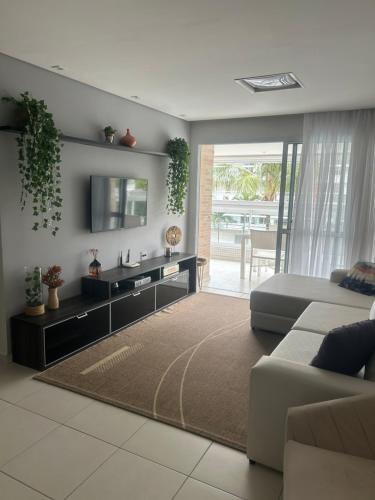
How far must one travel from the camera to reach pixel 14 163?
3.03m

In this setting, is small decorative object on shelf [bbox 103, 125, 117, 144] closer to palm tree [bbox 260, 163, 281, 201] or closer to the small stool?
the small stool

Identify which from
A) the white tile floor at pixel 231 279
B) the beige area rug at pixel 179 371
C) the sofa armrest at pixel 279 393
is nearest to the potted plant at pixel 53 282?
the beige area rug at pixel 179 371

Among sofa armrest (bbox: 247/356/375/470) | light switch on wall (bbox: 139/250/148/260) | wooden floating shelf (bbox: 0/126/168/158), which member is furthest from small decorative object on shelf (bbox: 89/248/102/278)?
sofa armrest (bbox: 247/356/375/470)

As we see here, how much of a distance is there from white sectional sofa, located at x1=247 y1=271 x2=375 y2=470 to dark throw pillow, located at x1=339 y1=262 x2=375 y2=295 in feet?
0.35

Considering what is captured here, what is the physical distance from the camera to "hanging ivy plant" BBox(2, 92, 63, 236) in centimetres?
291

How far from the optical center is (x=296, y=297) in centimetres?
372

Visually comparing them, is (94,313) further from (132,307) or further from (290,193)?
(290,193)

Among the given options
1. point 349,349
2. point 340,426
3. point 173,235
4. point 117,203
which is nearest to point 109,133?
point 117,203

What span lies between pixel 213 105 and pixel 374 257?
2693mm

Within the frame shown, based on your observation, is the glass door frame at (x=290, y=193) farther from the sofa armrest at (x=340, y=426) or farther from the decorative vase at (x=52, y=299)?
the sofa armrest at (x=340, y=426)

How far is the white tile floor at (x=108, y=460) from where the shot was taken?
73.7 inches

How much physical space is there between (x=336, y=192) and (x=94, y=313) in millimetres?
3269

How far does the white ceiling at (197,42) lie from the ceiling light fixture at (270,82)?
3.5 inches

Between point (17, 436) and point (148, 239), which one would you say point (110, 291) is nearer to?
point (148, 239)
